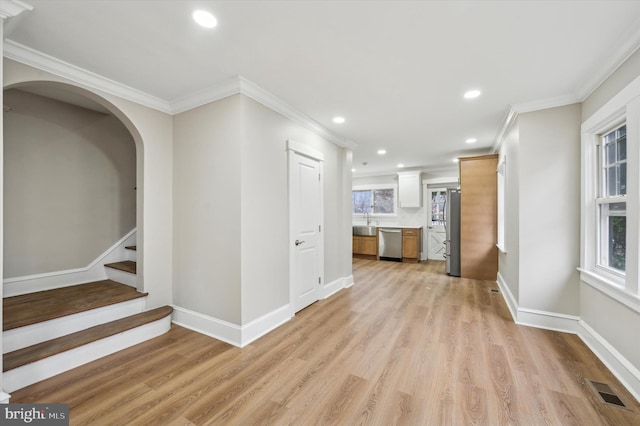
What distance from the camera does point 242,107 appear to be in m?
2.58

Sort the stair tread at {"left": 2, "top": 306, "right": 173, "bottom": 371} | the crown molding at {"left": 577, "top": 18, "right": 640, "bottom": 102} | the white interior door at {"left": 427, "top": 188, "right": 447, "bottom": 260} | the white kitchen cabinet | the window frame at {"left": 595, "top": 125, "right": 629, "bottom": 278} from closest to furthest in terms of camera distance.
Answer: the crown molding at {"left": 577, "top": 18, "right": 640, "bottom": 102} < the stair tread at {"left": 2, "top": 306, "right": 173, "bottom": 371} < the window frame at {"left": 595, "top": 125, "right": 629, "bottom": 278} < the white kitchen cabinet < the white interior door at {"left": 427, "top": 188, "right": 447, "bottom": 260}

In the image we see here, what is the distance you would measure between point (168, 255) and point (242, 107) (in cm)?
191

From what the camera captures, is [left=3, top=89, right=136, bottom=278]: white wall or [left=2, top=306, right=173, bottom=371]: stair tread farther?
[left=3, top=89, right=136, bottom=278]: white wall

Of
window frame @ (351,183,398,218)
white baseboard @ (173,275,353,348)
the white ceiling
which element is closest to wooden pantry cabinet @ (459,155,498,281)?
the white ceiling

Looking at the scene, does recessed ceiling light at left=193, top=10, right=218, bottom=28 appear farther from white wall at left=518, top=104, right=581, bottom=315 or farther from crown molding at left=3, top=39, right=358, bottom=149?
white wall at left=518, top=104, right=581, bottom=315

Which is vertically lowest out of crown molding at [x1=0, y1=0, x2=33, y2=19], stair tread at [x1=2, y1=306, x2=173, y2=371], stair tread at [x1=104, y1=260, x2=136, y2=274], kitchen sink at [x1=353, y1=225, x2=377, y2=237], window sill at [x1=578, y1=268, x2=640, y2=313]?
stair tread at [x1=2, y1=306, x2=173, y2=371]

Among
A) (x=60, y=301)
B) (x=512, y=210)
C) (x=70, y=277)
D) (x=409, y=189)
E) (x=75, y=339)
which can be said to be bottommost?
(x=75, y=339)

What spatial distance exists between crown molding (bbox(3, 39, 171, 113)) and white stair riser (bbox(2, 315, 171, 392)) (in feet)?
7.67

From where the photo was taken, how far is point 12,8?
5.25 ft

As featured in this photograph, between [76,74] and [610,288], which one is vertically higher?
[76,74]

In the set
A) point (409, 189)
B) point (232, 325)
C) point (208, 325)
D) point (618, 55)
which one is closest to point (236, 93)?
point (232, 325)

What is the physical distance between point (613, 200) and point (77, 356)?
15.7ft

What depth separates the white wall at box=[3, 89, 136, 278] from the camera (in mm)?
2861

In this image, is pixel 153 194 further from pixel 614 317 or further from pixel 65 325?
pixel 614 317
